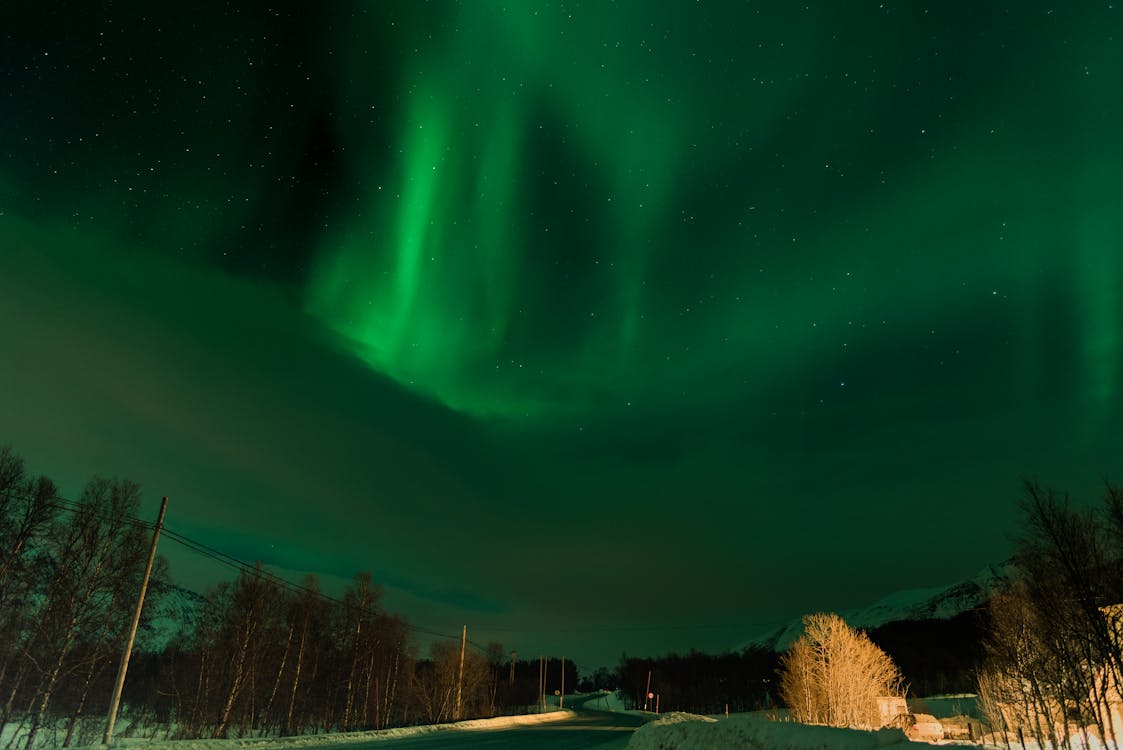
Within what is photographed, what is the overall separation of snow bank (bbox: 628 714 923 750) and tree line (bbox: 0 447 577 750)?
102ft

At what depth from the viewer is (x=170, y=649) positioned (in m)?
80.8

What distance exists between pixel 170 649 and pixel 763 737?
9033 cm

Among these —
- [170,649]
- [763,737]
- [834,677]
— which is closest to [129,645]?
[763,737]

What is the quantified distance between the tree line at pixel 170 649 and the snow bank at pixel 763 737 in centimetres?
3120

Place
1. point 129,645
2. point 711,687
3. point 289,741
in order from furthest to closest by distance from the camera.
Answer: point 711,687 → point 289,741 → point 129,645

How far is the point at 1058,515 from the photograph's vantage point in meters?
26.6

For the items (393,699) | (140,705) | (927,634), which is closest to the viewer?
(393,699)

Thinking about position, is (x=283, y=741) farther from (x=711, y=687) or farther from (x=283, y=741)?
(x=711, y=687)

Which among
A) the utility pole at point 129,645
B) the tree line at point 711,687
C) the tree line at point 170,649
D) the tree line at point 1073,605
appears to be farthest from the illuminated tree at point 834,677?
the tree line at point 711,687

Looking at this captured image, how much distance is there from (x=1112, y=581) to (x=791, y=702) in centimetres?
3941

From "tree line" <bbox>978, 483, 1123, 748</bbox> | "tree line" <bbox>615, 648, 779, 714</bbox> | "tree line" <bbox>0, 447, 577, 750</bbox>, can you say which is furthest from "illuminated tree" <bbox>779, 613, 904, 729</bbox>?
"tree line" <bbox>615, 648, 779, 714</bbox>

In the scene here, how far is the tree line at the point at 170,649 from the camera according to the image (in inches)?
1267

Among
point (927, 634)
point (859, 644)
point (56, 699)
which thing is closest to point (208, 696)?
point (56, 699)

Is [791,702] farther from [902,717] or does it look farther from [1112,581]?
[1112,581]
